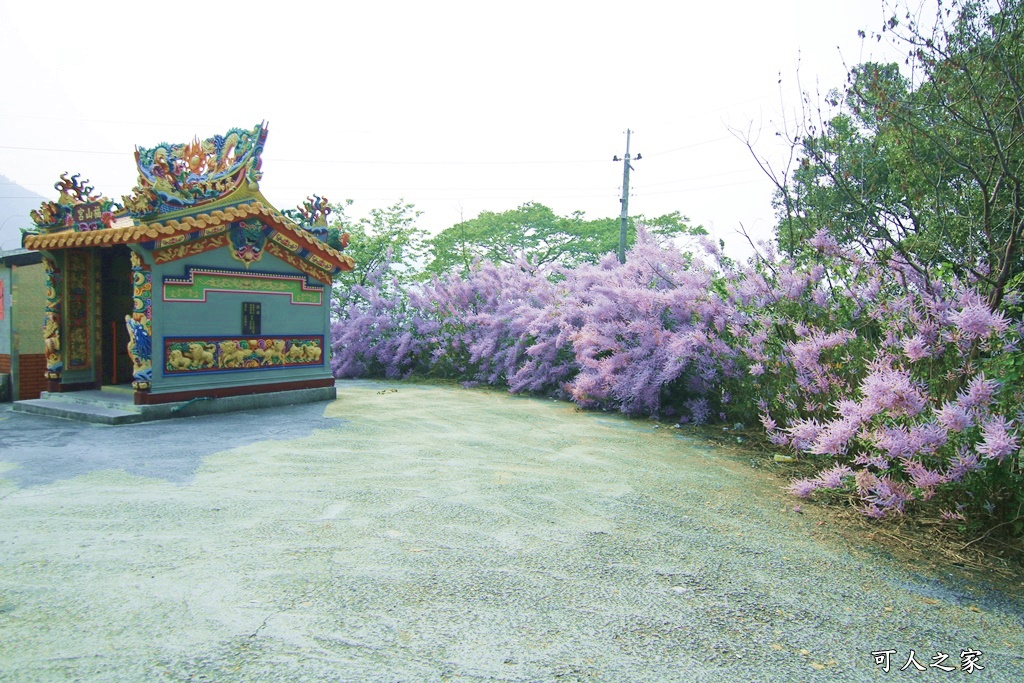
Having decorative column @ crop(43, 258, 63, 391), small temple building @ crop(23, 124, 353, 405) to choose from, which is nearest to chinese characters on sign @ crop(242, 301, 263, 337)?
small temple building @ crop(23, 124, 353, 405)

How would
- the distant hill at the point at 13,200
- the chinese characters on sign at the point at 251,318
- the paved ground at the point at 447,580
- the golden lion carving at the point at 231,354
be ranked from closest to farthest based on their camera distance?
the paved ground at the point at 447,580
the golden lion carving at the point at 231,354
the chinese characters on sign at the point at 251,318
the distant hill at the point at 13,200

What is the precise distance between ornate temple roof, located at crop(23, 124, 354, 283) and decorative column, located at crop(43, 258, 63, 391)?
403mm

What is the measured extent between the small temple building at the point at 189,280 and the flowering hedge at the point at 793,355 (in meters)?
3.68

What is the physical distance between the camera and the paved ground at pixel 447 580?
264 centimetres

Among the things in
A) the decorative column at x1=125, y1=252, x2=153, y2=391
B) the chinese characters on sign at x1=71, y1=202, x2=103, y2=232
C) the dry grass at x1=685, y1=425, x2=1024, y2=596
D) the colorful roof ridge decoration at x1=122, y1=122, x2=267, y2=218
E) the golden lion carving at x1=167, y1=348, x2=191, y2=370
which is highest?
the colorful roof ridge decoration at x1=122, y1=122, x2=267, y2=218

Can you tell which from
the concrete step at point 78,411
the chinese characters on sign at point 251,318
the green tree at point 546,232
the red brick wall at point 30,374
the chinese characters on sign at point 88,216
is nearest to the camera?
the concrete step at point 78,411

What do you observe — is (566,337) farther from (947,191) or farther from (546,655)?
(546,655)

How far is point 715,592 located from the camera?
3.33 m

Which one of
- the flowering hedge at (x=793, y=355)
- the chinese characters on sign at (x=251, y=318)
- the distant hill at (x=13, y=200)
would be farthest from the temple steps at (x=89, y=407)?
the distant hill at (x=13, y=200)

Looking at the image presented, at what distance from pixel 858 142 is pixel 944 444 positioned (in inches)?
718

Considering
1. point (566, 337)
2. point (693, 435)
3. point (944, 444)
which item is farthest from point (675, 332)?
point (944, 444)

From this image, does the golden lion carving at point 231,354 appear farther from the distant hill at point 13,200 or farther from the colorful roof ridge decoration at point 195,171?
the distant hill at point 13,200

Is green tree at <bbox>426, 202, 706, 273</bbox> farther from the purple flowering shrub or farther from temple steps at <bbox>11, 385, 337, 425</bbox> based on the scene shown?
the purple flowering shrub

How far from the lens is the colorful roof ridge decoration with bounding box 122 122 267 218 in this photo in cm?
844
